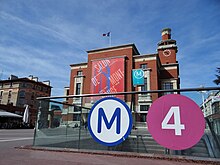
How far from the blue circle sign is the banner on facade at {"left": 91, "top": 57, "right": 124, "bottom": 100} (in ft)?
92.3

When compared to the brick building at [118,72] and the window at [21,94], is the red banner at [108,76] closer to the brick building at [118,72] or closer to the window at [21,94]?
the brick building at [118,72]

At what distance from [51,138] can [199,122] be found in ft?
17.4

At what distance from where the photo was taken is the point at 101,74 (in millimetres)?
36406

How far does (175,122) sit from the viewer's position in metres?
4.79

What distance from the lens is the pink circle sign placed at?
463 centimetres

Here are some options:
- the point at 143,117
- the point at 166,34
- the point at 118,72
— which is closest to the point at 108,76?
the point at 118,72

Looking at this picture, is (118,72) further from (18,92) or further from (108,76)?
(18,92)

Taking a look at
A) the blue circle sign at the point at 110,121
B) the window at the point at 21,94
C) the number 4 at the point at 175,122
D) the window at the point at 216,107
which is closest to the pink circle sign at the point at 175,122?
the number 4 at the point at 175,122

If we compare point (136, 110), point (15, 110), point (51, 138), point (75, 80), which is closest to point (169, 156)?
point (136, 110)

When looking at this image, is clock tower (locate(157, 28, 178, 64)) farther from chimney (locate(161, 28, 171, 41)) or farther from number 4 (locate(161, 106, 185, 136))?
number 4 (locate(161, 106, 185, 136))

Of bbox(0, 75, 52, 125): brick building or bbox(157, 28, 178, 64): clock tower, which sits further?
bbox(0, 75, 52, 125): brick building

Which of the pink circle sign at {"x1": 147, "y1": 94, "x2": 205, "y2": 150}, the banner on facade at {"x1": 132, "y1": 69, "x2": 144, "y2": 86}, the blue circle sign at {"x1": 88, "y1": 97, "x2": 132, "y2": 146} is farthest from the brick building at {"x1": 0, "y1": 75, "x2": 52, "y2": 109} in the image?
the pink circle sign at {"x1": 147, "y1": 94, "x2": 205, "y2": 150}

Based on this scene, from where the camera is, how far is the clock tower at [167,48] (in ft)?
146

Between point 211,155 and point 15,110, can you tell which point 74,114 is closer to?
point 211,155
